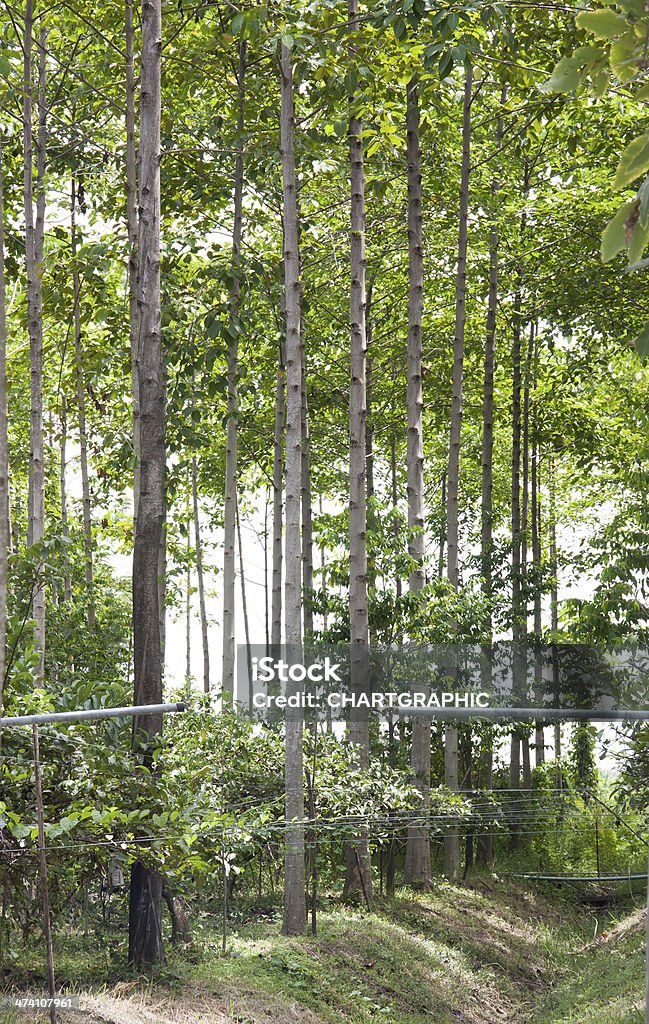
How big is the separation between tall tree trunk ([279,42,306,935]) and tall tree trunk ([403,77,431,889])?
7.70 ft

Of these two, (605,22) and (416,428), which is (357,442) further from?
(605,22)

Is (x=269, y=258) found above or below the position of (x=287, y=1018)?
above

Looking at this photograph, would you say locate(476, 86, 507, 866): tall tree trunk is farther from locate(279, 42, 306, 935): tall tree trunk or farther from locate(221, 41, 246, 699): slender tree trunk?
locate(279, 42, 306, 935): tall tree trunk

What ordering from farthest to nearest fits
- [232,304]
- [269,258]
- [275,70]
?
[269,258] < [275,70] < [232,304]

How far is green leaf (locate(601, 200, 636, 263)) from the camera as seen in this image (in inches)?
51.3

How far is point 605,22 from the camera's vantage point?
1333 mm

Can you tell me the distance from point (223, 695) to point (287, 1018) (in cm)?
291

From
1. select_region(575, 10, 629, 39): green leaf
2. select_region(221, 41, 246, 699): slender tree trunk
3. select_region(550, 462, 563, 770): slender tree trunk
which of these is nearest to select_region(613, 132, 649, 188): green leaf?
select_region(575, 10, 629, 39): green leaf

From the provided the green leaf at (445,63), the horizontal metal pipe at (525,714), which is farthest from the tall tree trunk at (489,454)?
the green leaf at (445,63)

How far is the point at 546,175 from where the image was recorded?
13609 millimetres

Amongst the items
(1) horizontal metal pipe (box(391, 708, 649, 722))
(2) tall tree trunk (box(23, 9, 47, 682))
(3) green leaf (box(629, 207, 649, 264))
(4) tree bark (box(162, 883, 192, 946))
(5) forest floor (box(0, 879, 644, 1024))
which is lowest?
(5) forest floor (box(0, 879, 644, 1024))

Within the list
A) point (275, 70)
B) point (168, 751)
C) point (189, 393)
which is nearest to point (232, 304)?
point (189, 393)

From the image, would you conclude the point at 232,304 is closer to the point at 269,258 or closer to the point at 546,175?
the point at 269,258

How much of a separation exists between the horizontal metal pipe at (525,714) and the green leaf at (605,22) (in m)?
3.34
